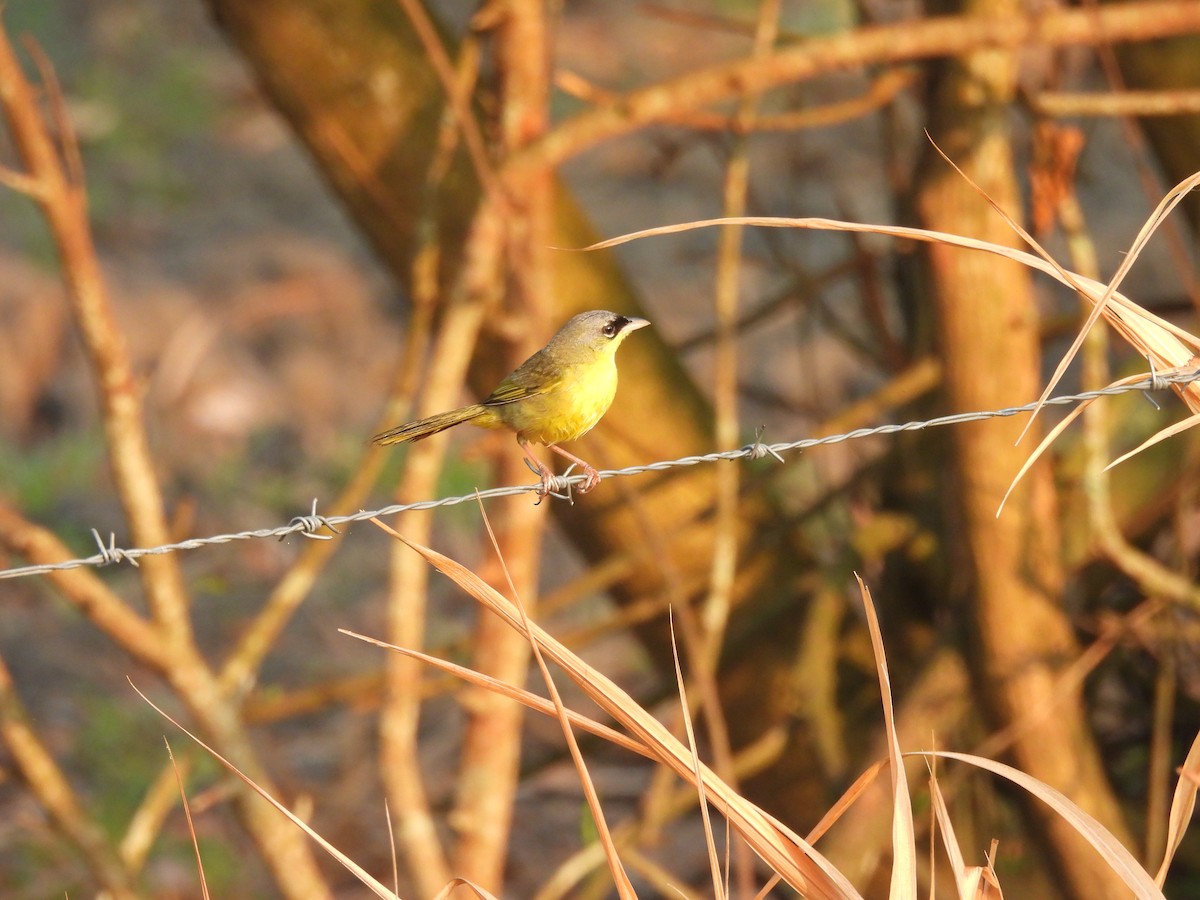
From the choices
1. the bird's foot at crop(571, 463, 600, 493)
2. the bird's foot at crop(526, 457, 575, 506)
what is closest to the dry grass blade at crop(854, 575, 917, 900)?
the bird's foot at crop(526, 457, 575, 506)

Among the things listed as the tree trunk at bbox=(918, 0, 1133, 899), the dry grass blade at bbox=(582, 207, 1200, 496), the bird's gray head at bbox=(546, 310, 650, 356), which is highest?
the dry grass blade at bbox=(582, 207, 1200, 496)

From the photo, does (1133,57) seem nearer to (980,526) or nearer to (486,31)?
(980,526)

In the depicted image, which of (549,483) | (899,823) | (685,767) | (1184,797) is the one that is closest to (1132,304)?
(1184,797)

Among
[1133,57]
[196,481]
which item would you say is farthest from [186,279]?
[1133,57]

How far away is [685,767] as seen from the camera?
188cm

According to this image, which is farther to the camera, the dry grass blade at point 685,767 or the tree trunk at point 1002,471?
the tree trunk at point 1002,471

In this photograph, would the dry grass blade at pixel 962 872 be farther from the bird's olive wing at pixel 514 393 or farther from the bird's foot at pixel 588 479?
the bird's olive wing at pixel 514 393

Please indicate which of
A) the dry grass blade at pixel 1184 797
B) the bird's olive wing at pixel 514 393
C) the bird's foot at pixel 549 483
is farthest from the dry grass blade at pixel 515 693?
the bird's olive wing at pixel 514 393

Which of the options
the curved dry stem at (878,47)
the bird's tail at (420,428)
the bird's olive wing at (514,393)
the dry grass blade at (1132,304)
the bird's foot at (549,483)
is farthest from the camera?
the curved dry stem at (878,47)

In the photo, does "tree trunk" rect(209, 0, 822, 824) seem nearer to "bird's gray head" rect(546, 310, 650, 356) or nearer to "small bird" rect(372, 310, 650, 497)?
"bird's gray head" rect(546, 310, 650, 356)

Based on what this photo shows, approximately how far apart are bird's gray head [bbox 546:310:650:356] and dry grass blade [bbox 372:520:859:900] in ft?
4.59

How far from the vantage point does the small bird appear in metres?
2.99

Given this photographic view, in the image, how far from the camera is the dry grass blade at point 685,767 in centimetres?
186

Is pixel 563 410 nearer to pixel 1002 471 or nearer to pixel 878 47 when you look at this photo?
pixel 878 47
